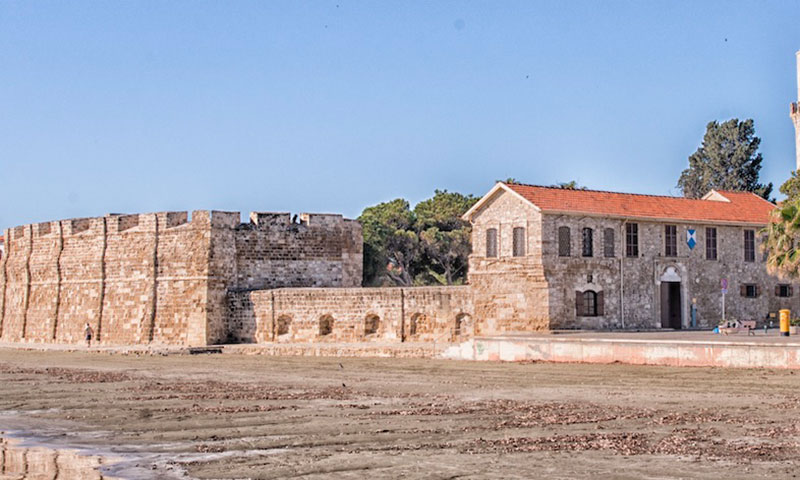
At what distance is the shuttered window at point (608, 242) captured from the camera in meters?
28.3

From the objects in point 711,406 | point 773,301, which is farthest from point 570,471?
point 773,301

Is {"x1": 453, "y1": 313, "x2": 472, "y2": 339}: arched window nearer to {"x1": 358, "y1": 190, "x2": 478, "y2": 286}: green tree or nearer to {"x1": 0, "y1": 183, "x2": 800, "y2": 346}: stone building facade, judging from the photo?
{"x1": 0, "y1": 183, "x2": 800, "y2": 346}: stone building facade

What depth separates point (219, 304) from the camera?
33.2 m

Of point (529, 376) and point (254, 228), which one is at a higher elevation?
point (254, 228)

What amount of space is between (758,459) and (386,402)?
261 inches

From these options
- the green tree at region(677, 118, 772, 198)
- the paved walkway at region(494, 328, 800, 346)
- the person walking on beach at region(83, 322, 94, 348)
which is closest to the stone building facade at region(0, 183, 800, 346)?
the person walking on beach at region(83, 322, 94, 348)

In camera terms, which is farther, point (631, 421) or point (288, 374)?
point (288, 374)

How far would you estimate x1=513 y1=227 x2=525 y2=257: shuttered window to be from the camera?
91.7 feet

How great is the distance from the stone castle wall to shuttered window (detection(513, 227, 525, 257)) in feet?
26.8

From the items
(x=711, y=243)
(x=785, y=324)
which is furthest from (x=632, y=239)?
(x=785, y=324)

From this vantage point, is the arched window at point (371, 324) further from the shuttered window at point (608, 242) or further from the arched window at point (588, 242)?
the shuttered window at point (608, 242)

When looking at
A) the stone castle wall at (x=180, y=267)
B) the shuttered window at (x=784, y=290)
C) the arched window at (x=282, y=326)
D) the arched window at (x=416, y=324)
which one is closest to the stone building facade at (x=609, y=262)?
the shuttered window at (x=784, y=290)

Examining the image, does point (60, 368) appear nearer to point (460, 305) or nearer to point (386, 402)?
point (460, 305)

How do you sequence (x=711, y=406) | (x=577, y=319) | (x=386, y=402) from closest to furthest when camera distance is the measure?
(x=711, y=406) → (x=386, y=402) → (x=577, y=319)
